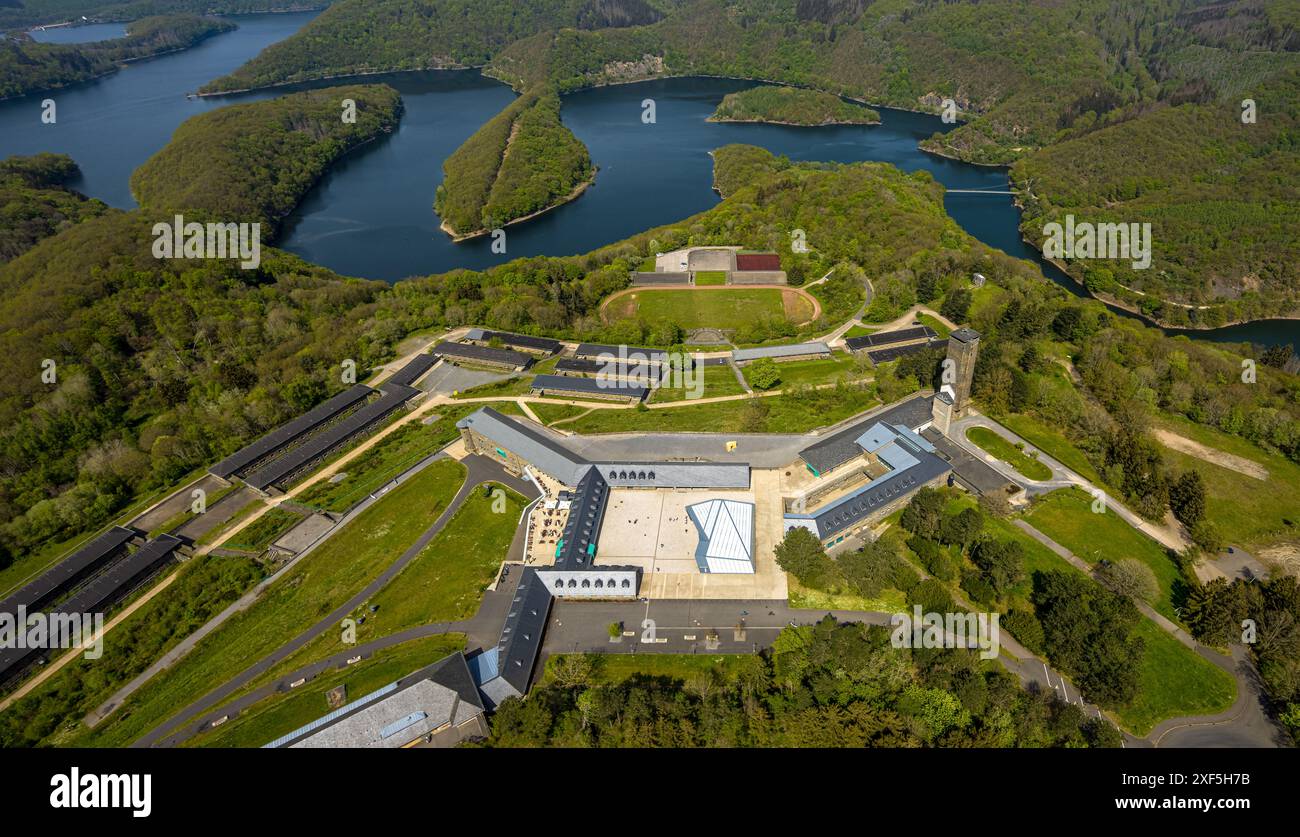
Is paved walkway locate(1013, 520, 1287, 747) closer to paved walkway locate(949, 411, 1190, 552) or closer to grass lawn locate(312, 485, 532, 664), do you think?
paved walkway locate(949, 411, 1190, 552)

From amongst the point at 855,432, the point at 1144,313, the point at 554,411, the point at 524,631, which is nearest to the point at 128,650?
the point at 524,631

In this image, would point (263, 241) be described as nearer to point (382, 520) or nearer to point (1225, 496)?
point (382, 520)

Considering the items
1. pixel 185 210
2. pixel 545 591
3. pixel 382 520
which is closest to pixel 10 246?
pixel 185 210

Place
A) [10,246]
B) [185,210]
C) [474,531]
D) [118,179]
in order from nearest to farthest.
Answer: [474,531] → [10,246] → [185,210] → [118,179]

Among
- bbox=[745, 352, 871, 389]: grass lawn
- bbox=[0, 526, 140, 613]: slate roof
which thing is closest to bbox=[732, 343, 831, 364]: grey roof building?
bbox=[745, 352, 871, 389]: grass lawn

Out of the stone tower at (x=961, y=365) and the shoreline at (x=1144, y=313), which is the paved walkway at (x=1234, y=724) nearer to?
the stone tower at (x=961, y=365)
